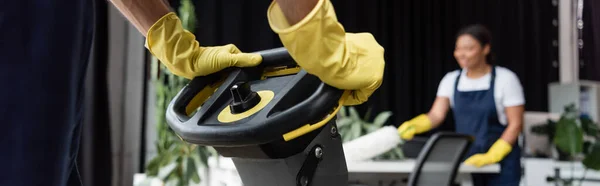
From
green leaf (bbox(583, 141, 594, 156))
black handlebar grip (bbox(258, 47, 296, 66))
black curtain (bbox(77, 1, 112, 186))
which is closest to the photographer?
black handlebar grip (bbox(258, 47, 296, 66))

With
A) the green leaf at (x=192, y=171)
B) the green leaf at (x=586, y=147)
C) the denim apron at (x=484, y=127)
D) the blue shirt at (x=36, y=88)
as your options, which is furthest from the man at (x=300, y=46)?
the green leaf at (x=586, y=147)

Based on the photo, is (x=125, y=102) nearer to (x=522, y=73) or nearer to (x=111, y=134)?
(x=111, y=134)

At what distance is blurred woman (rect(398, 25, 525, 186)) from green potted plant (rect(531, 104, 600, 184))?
75cm

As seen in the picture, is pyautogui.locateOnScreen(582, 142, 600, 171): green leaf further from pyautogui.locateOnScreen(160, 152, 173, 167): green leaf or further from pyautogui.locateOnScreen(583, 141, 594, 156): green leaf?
pyautogui.locateOnScreen(160, 152, 173, 167): green leaf

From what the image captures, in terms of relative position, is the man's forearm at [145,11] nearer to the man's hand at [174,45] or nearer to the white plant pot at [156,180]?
the man's hand at [174,45]

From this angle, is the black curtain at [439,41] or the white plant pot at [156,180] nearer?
the white plant pot at [156,180]

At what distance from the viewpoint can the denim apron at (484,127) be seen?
243 cm

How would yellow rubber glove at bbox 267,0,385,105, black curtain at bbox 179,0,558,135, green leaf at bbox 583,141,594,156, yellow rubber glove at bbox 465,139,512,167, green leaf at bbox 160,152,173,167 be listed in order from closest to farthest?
1. yellow rubber glove at bbox 267,0,385,105
2. yellow rubber glove at bbox 465,139,512,167
3. green leaf at bbox 160,152,173,167
4. green leaf at bbox 583,141,594,156
5. black curtain at bbox 179,0,558,135

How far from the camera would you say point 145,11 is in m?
0.94

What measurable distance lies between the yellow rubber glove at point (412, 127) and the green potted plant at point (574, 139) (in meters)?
0.92

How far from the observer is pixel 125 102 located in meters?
2.60

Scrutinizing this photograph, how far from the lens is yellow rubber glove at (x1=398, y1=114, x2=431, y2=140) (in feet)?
8.87

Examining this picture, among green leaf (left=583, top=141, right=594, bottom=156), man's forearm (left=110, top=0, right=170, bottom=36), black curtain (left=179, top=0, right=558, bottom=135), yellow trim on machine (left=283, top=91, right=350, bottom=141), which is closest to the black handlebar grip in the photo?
yellow trim on machine (left=283, top=91, right=350, bottom=141)

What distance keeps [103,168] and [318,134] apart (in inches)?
71.2
